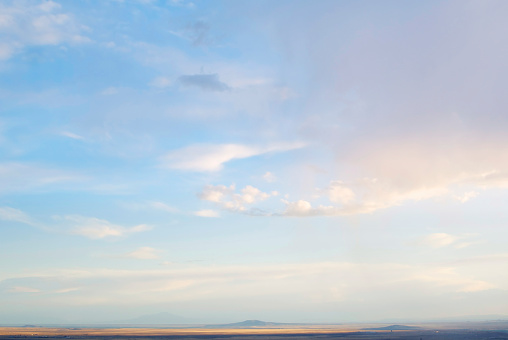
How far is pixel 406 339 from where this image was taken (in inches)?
5812

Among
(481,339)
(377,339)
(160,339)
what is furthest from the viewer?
(160,339)

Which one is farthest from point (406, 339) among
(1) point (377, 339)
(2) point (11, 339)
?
(2) point (11, 339)

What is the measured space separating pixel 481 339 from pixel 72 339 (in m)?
133

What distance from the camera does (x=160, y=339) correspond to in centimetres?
15888

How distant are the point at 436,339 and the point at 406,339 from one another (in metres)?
10.1

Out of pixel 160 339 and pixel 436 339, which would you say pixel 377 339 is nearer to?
pixel 436 339

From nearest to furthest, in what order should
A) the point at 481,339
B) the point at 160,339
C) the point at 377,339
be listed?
1. the point at 481,339
2. the point at 377,339
3. the point at 160,339

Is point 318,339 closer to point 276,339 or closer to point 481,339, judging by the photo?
point 276,339

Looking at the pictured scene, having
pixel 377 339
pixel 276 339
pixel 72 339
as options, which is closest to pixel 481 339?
pixel 377 339

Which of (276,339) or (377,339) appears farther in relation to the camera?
Result: (276,339)

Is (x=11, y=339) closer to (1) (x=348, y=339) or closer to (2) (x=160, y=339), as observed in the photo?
(2) (x=160, y=339)

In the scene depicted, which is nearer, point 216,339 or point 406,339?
point 406,339

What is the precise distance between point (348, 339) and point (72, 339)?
309ft

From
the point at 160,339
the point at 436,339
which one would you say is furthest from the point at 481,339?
the point at 160,339
